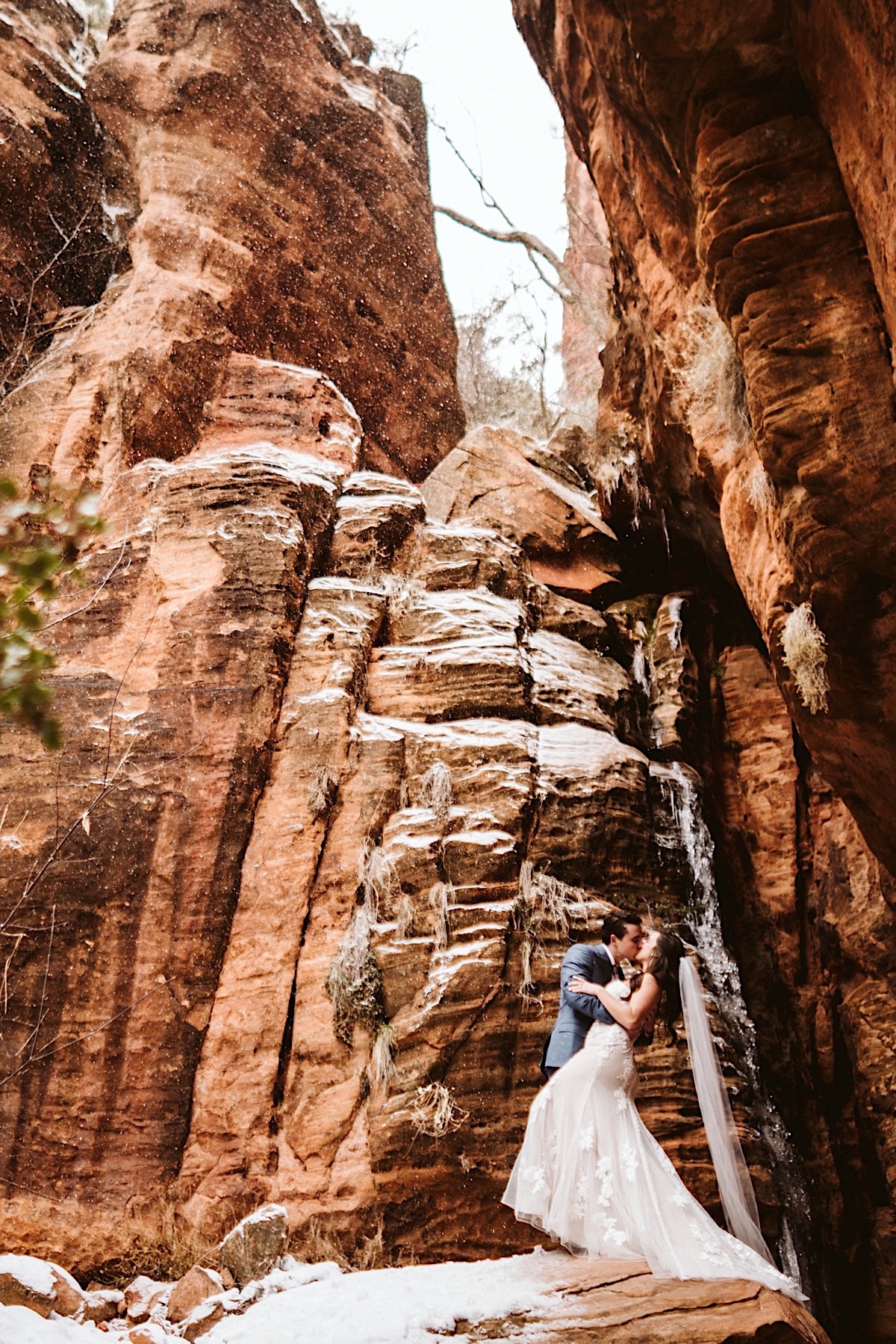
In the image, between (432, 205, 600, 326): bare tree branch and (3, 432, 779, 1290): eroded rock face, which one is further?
(432, 205, 600, 326): bare tree branch

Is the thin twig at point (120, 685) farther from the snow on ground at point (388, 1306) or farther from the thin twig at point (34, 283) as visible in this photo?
the thin twig at point (34, 283)

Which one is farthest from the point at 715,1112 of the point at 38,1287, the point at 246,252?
the point at 246,252

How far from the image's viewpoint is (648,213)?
8102mm

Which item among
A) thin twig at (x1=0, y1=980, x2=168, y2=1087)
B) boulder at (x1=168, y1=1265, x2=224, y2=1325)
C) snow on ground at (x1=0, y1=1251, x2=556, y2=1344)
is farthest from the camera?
thin twig at (x1=0, y1=980, x2=168, y2=1087)

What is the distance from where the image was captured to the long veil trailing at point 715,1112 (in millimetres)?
6160

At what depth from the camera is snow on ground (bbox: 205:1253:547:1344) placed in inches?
182

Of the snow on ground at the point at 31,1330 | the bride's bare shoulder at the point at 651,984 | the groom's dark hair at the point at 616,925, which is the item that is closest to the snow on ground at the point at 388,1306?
the snow on ground at the point at 31,1330

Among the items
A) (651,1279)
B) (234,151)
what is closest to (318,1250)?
(651,1279)

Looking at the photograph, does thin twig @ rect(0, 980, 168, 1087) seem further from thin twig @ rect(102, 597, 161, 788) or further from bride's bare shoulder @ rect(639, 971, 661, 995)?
bride's bare shoulder @ rect(639, 971, 661, 995)

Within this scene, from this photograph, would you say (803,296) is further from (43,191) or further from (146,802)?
(43,191)

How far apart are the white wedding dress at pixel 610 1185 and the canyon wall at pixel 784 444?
276cm

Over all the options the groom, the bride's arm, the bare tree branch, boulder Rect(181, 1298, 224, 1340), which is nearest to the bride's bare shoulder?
the bride's arm

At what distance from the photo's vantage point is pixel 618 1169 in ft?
17.5

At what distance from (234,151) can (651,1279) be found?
13.2m
